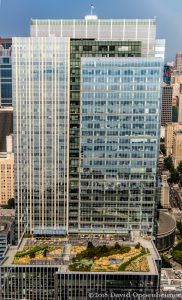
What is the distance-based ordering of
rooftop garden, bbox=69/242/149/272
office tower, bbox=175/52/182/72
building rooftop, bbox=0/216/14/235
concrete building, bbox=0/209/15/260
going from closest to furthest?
rooftop garden, bbox=69/242/149/272 → concrete building, bbox=0/209/15/260 → building rooftop, bbox=0/216/14/235 → office tower, bbox=175/52/182/72

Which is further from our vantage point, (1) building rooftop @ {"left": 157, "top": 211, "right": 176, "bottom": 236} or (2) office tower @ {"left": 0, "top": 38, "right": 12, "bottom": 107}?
(2) office tower @ {"left": 0, "top": 38, "right": 12, "bottom": 107}

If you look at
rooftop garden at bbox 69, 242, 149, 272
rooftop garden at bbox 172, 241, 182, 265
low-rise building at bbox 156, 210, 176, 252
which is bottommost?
rooftop garden at bbox 172, 241, 182, 265

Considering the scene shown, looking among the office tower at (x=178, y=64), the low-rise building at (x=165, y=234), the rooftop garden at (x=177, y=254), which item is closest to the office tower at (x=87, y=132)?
the rooftop garden at (x=177, y=254)

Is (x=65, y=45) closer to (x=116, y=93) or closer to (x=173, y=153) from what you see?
(x=116, y=93)

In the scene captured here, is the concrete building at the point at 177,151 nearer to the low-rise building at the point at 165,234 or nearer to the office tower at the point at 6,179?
the low-rise building at the point at 165,234

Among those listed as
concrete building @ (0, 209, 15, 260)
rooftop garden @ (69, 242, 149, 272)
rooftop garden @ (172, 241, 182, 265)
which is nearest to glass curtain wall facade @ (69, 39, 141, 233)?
rooftop garden @ (69, 242, 149, 272)

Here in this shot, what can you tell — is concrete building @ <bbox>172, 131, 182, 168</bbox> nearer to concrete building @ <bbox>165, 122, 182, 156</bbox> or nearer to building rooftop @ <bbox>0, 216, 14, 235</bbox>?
concrete building @ <bbox>165, 122, 182, 156</bbox>

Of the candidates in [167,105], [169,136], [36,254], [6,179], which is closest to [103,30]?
[36,254]
